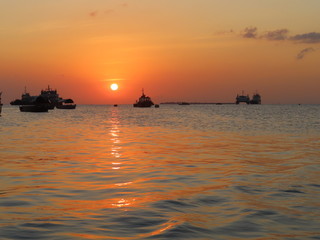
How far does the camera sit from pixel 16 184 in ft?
47.2

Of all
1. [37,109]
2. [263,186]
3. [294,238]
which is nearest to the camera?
[294,238]

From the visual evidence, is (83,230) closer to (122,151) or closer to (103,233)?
(103,233)

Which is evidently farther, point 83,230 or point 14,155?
point 14,155

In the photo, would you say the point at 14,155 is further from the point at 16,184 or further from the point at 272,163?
the point at 272,163

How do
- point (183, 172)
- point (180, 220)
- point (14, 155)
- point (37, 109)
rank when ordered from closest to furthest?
point (180, 220), point (183, 172), point (14, 155), point (37, 109)

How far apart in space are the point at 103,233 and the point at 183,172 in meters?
9.26

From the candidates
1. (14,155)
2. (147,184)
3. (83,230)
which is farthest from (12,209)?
(14,155)

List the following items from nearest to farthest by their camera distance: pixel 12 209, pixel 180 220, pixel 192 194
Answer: pixel 180 220 → pixel 12 209 → pixel 192 194

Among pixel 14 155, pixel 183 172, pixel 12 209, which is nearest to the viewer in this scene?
pixel 12 209

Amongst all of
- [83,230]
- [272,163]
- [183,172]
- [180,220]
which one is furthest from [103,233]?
[272,163]

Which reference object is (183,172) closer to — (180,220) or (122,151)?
(180,220)

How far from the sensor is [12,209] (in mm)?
10703

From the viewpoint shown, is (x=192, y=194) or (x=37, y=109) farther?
(x=37, y=109)

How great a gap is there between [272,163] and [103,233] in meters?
14.1
